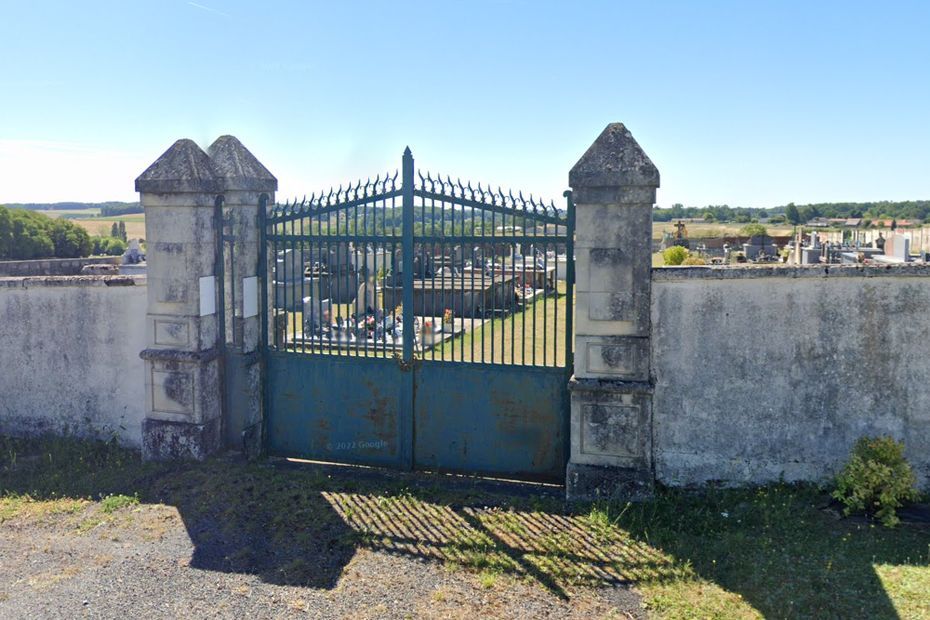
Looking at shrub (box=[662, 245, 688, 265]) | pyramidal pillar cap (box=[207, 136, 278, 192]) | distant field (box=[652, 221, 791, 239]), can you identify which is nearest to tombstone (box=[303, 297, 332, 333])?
pyramidal pillar cap (box=[207, 136, 278, 192])

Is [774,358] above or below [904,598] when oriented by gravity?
above

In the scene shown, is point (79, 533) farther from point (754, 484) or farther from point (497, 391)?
point (754, 484)

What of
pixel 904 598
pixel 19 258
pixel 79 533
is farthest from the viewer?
pixel 19 258

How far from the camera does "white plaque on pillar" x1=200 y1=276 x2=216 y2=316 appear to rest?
7.11 meters

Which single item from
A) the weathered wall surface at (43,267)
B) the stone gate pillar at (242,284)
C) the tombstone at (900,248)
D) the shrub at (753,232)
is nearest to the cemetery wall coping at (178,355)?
the stone gate pillar at (242,284)

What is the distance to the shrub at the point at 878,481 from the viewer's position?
5.57 meters

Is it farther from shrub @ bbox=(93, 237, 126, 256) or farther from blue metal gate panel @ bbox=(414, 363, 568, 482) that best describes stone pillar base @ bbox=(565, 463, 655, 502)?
shrub @ bbox=(93, 237, 126, 256)

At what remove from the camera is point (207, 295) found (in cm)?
719

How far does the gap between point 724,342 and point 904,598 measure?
2.30 m

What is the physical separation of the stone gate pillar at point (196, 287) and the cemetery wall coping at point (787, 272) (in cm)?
389

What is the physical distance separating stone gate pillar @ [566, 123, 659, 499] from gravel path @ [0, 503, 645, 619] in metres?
1.48

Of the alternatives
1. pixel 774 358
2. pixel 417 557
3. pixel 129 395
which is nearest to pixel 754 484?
pixel 774 358

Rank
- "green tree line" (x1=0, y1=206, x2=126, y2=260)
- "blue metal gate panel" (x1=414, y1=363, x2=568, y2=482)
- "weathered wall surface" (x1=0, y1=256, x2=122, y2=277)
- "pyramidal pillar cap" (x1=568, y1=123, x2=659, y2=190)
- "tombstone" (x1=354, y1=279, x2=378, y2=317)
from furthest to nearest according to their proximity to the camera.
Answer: "green tree line" (x1=0, y1=206, x2=126, y2=260), "weathered wall surface" (x1=0, y1=256, x2=122, y2=277), "tombstone" (x1=354, y1=279, x2=378, y2=317), "blue metal gate panel" (x1=414, y1=363, x2=568, y2=482), "pyramidal pillar cap" (x1=568, y1=123, x2=659, y2=190)

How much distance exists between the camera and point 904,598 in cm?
451
